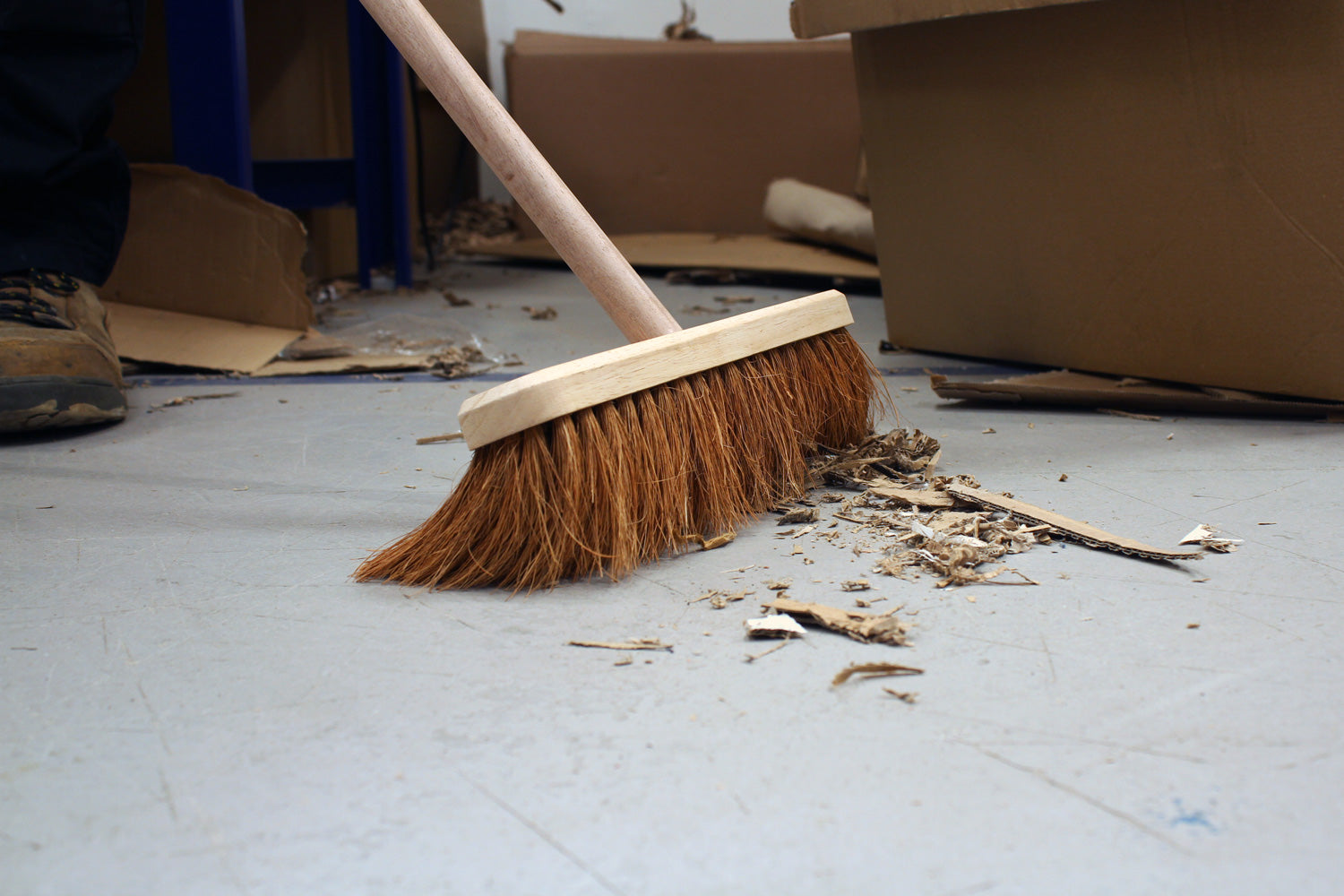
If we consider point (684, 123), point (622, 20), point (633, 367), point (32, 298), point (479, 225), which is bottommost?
point (633, 367)

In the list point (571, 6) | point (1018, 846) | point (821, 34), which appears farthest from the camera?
point (571, 6)

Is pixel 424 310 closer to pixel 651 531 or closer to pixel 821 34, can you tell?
pixel 821 34

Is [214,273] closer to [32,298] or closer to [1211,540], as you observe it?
[32,298]

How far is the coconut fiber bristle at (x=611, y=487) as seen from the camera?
89 cm

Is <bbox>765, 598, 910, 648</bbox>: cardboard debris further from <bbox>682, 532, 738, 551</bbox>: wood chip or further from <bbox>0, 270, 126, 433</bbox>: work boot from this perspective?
<bbox>0, 270, 126, 433</bbox>: work boot

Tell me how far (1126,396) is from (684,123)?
2641 mm

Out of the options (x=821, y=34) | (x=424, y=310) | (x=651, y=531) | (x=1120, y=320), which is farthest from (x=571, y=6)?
(x=651, y=531)

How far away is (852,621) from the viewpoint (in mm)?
799

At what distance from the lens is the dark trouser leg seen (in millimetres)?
1493

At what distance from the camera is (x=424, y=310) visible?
8.55 feet

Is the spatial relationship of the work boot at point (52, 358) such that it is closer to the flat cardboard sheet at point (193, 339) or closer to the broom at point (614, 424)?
the flat cardboard sheet at point (193, 339)

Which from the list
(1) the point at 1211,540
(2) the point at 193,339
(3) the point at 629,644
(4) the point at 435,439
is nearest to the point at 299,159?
(2) the point at 193,339

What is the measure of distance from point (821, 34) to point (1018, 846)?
1422mm

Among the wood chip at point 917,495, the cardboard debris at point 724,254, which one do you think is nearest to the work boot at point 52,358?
the wood chip at point 917,495
